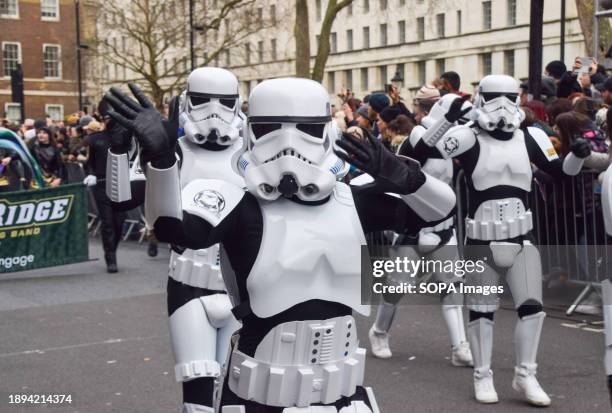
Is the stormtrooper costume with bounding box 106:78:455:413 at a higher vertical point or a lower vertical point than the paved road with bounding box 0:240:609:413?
higher

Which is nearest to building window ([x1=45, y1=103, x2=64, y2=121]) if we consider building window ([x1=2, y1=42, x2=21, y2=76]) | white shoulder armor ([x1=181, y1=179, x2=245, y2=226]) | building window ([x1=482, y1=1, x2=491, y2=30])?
building window ([x1=2, y1=42, x2=21, y2=76])

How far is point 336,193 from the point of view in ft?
12.0

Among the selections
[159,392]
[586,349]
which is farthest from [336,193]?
[586,349]

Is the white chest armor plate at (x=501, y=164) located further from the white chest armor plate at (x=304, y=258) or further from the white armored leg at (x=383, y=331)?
the white chest armor plate at (x=304, y=258)

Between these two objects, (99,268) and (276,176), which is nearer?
(276,176)

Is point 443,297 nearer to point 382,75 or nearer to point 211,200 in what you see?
point 211,200

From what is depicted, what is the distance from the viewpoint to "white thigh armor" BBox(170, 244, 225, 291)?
4.89 m

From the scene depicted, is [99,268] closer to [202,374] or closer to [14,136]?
[14,136]

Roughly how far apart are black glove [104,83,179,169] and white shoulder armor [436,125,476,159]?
129 inches

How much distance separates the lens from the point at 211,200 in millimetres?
3580

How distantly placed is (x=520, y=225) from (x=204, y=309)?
248 centimetres

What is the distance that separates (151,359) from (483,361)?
8.93 ft

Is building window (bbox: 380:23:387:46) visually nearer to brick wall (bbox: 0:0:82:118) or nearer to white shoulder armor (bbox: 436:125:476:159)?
brick wall (bbox: 0:0:82:118)

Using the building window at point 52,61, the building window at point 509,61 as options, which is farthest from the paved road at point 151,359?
the building window at point 52,61
